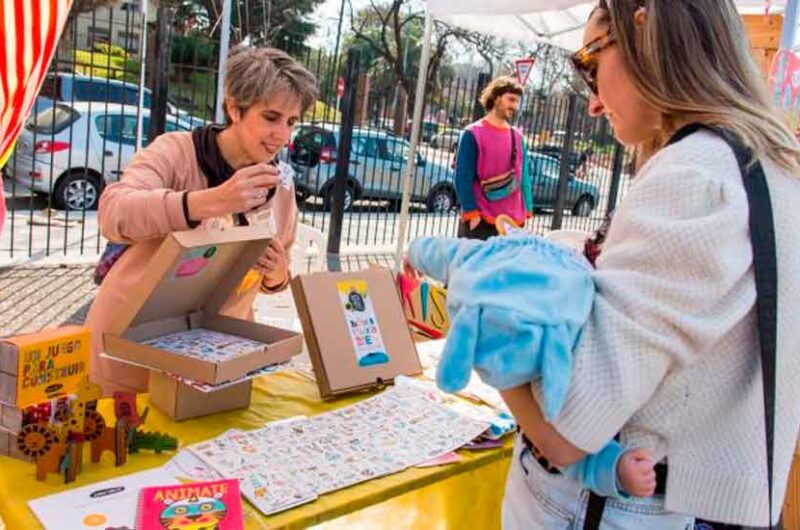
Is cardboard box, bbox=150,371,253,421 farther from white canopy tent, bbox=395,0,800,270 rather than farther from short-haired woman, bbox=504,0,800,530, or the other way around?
white canopy tent, bbox=395,0,800,270

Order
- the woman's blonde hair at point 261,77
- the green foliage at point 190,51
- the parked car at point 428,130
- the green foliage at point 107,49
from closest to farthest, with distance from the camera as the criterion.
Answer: the woman's blonde hair at point 261,77 → the green foliage at point 107,49 → the green foliage at point 190,51 → the parked car at point 428,130

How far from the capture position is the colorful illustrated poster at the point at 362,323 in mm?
1793

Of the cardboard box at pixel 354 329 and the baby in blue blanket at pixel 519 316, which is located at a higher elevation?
the baby in blue blanket at pixel 519 316

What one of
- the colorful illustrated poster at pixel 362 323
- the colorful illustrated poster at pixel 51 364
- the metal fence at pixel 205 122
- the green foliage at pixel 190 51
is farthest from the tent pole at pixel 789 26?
the green foliage at pixel 190 51

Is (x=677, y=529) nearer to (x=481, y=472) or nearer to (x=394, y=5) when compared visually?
(x=481, y=472)

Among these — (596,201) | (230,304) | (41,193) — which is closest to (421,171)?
(596,201)

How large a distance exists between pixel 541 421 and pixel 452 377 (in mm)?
124

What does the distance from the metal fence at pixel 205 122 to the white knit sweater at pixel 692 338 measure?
4863 mm

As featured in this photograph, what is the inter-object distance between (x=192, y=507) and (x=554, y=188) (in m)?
9.73

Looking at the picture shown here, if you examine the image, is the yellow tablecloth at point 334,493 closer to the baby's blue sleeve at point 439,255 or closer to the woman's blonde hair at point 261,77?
the baby's blue sleeve at point 439,255

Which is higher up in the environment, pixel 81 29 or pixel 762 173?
pixel 81 29

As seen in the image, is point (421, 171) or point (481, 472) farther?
point (421, 171)

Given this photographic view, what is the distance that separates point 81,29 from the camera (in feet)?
63.6

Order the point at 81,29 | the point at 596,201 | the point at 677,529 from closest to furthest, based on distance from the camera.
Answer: the point at 677,529 → the point at 596,201 → the point at 81,29
